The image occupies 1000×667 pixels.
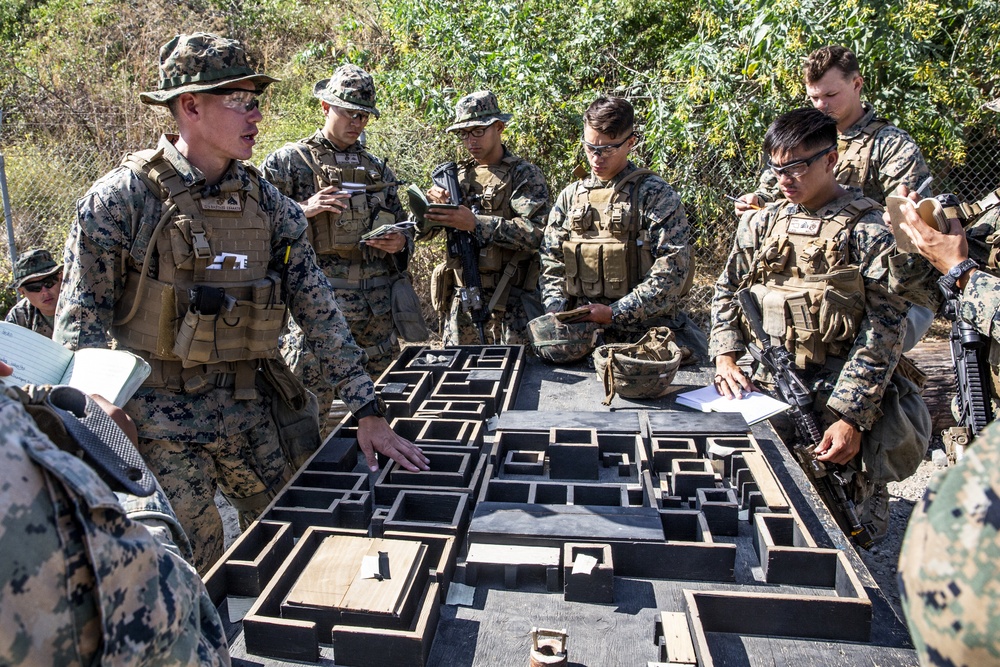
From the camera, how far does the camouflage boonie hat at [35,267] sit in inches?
198

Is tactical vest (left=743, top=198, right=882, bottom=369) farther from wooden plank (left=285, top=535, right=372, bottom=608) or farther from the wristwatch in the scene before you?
wooden plank (left=285, top=535, right=372, bottom=608)

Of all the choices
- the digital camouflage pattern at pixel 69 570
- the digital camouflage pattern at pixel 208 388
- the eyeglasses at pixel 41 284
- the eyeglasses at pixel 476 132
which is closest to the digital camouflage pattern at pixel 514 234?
the eyeglasses at pixel 476 132

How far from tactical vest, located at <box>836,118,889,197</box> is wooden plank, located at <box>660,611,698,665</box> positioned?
347 centimetres

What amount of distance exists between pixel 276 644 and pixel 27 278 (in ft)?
14.2

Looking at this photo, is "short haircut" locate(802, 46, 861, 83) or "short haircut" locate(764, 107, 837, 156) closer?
"short haircut" locate(764, 107, 837, 156)

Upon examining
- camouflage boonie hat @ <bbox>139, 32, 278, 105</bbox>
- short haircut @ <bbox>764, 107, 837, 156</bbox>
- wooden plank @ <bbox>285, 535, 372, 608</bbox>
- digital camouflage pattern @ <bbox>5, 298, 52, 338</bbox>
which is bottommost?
digital camouflage pattern @ <bbox>5, 298, 52, 338</bbox>

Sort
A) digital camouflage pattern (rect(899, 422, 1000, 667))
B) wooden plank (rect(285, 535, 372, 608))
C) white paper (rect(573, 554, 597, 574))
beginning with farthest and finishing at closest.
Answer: white paper (rect(573, 554, 597, 574)), wooden plank (rect(285, 535, 372, 608)), digital camouflage pattern (rect(899, 422, 1000, 667))

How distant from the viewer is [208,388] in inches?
113

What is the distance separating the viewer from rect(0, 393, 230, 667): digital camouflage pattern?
101 centimetres

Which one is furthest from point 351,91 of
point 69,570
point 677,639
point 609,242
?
point 69,570

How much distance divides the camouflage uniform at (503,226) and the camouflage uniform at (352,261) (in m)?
0.59

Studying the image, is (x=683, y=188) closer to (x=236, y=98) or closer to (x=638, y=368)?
(x=638, y=368)

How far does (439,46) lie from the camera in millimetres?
9133

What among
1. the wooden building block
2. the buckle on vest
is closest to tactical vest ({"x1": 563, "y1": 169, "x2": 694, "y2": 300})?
the buckle on vest
